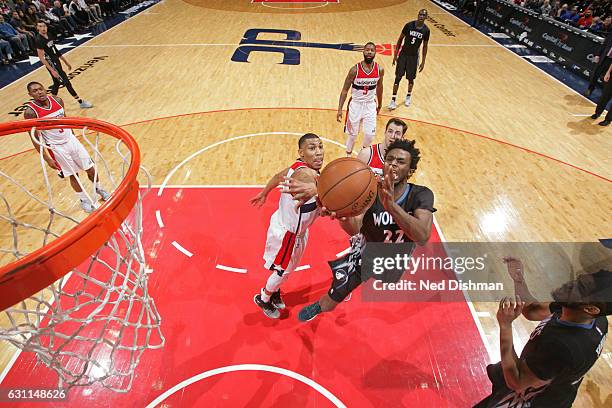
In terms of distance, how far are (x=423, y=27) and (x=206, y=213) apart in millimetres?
5667

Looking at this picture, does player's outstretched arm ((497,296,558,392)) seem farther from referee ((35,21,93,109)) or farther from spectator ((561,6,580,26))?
spectator ((561,6,580,26))

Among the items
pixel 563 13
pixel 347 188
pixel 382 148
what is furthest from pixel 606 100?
pixel 347 188

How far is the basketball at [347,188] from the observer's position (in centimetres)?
281

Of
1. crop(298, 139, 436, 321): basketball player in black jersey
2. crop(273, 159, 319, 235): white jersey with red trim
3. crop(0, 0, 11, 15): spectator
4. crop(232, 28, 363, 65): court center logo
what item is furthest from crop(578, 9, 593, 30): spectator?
crop(0, 0, 11, 15): spectator

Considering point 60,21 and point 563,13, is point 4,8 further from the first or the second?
point 563,13

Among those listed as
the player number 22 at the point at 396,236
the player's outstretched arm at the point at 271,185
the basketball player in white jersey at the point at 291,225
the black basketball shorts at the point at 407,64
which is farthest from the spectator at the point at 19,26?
the player number 22 at the point at 396,236

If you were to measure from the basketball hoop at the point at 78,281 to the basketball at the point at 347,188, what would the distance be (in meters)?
1.37

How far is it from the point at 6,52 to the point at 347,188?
12420 millimetres

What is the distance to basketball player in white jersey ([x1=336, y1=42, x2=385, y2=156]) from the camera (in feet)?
17.9

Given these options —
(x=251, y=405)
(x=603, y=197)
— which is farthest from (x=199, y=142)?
(x=603, y=197)

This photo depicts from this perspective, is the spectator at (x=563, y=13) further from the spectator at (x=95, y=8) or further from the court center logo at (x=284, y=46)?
the spectator at (x=95, y=8)

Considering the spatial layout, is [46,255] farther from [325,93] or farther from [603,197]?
[325,93]

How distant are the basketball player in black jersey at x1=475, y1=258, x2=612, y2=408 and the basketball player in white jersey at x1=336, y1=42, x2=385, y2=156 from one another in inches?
161

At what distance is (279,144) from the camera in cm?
665
